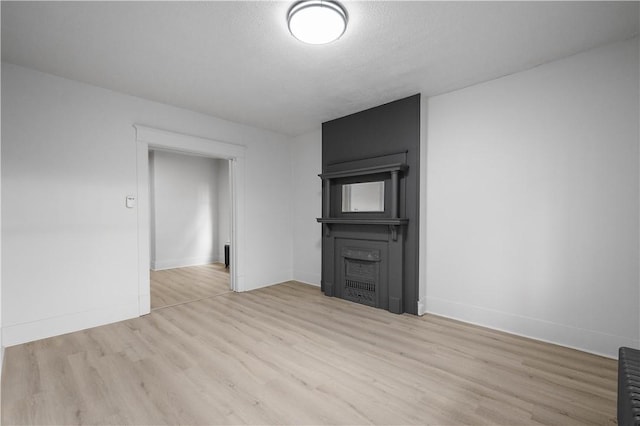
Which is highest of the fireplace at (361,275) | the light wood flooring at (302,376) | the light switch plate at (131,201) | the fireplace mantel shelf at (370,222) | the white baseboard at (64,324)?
the light switch plate at (131,201)

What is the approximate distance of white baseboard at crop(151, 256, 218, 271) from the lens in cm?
622

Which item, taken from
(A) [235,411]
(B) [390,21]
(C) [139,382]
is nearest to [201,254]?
(C) [139,382]

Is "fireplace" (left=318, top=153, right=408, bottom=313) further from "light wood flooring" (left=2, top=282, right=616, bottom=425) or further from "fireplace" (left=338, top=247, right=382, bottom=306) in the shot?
"light wood flooring" (left=2, top=282, right=616, bottom=425)

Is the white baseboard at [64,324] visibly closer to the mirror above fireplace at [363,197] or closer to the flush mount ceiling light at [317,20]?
the mirror above fireplace at [363,197]

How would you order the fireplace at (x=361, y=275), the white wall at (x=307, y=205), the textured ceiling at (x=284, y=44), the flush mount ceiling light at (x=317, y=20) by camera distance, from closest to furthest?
1. the flush mount ceiling light at (x=317, y=20)
2. the textured ceiling at (x=284, y=44)
3. the fireplace at (x=361, y=275)
4. the white wall at (x=307, y=205)

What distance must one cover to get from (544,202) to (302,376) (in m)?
2.66

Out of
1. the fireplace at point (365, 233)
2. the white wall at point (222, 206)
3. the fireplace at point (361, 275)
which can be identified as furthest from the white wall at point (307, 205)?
the white wall at point (222, 206)

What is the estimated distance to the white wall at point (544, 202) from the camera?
2.39 m

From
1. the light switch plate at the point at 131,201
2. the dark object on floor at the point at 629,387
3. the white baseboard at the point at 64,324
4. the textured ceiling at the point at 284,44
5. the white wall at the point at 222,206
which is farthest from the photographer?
the white wall at the point at 222,206

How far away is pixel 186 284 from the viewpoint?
4969 mm

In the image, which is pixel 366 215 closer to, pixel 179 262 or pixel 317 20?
pixel 317 20

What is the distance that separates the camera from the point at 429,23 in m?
Answer: 2.14

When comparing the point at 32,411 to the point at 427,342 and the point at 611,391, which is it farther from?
the point at 611,391

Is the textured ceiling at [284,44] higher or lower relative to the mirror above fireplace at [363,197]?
higher
